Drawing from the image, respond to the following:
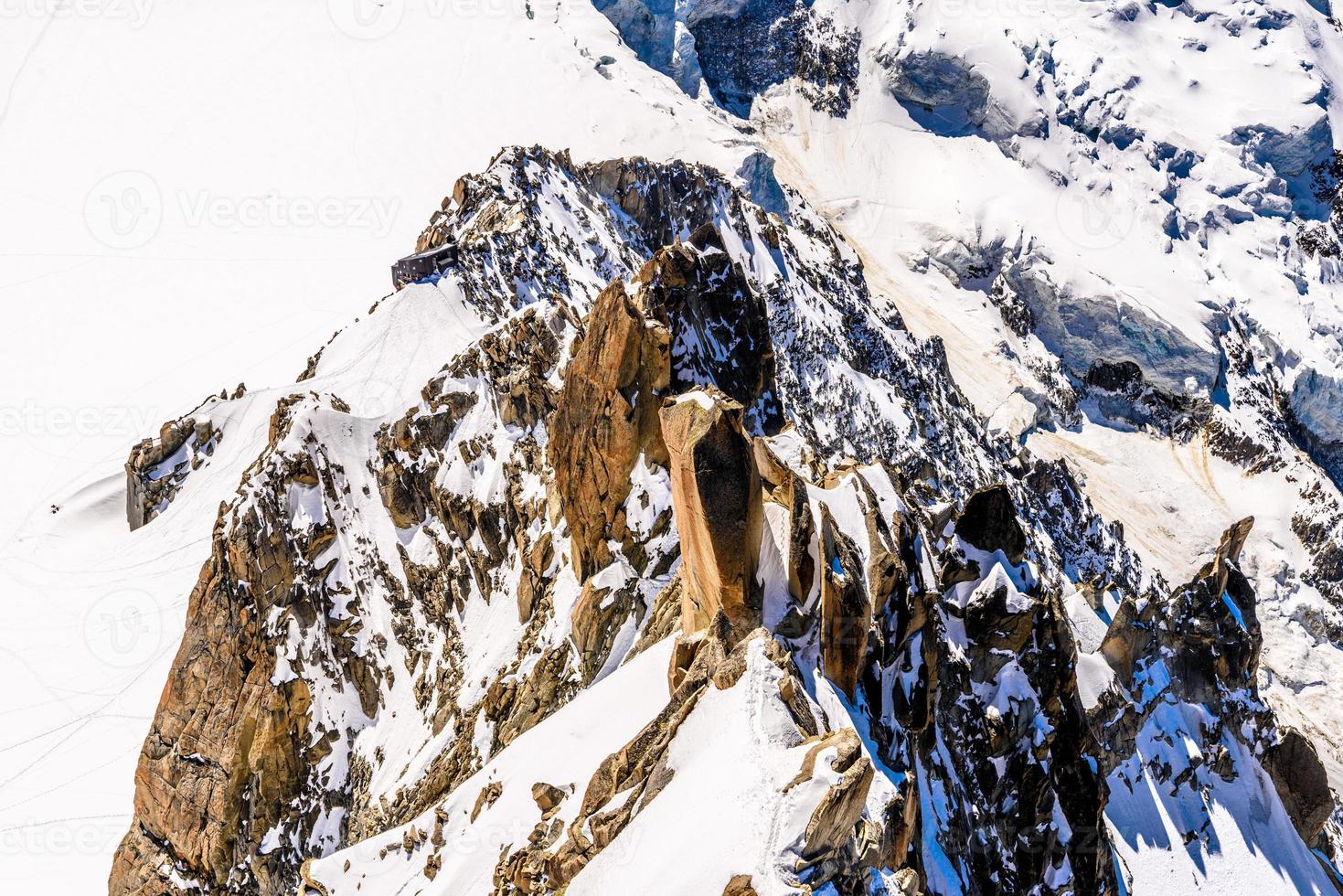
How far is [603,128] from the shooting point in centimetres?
9769

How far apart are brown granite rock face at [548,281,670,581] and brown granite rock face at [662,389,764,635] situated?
287 inches

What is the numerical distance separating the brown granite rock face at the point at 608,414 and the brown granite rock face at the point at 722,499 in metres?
7.28

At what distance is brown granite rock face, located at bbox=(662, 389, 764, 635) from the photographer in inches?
709

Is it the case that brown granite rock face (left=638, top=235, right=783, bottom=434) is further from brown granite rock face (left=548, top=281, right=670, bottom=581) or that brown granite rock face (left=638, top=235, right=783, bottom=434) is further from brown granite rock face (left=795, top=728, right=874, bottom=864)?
brown granite rock face (left=795, top=728, right=874, bottom=864)

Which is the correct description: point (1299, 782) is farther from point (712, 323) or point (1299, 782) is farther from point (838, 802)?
point (838, 802)

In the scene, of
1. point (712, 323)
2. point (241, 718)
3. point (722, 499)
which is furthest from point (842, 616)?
point (241, 718)

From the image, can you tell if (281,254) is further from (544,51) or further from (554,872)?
(554,872)

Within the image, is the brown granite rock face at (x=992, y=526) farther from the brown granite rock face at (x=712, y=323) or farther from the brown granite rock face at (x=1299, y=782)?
the brown granite rock face at (x=1299, y=782)

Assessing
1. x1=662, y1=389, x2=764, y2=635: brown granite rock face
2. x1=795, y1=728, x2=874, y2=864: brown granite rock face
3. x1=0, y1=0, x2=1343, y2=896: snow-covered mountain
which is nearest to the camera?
x1=795, y1=728, x2=874, y2=864: brown granite rock face

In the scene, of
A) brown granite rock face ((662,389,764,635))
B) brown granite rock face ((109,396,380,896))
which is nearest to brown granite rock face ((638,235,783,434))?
brown granite rock face ((662,389,764,635))

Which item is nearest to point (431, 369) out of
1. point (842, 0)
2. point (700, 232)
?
point (700, 232)

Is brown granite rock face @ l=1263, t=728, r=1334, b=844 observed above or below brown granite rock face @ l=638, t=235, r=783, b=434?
below

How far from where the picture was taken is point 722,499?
18.0 metres

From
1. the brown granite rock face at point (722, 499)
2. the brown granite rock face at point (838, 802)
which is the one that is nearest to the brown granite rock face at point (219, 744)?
the brown granite rock face at point (722, 499)
